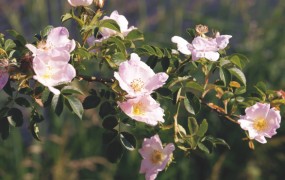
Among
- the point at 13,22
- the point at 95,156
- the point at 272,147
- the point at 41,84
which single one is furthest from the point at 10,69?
the point at 13,22

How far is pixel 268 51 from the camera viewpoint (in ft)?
9.07

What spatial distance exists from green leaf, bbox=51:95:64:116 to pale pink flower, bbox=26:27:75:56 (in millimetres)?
64

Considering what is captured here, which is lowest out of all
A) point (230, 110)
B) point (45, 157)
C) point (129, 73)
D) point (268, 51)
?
point (45, 157)

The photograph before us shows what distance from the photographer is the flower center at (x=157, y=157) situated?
94 centimetres

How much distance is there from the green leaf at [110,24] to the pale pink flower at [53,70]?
0.28 feet

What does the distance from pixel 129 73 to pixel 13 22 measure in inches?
78.1

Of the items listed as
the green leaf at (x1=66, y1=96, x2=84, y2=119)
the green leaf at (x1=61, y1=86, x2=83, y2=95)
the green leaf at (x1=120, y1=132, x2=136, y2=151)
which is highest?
the green leaf at (x1=61, y1=86, x2=83, y2=95)

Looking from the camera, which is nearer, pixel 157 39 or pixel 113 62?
pixel 113 62

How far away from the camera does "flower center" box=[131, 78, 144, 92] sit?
0.84 m

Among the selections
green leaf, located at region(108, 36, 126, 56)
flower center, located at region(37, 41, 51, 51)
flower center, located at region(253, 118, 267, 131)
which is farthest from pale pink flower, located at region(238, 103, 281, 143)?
flower center, located at region(37, 41, 51, 51)

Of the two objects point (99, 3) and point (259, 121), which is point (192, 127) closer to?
point (259, 121)

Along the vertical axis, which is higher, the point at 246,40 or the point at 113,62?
the point at 113,62

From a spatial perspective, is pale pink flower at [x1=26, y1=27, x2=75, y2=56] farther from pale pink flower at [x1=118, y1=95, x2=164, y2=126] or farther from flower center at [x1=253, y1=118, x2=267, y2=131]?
flower center at [x1=253, y1=118, x2=267, y2=131]

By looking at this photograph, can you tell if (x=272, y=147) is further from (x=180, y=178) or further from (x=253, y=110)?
(x=253, y=110)
